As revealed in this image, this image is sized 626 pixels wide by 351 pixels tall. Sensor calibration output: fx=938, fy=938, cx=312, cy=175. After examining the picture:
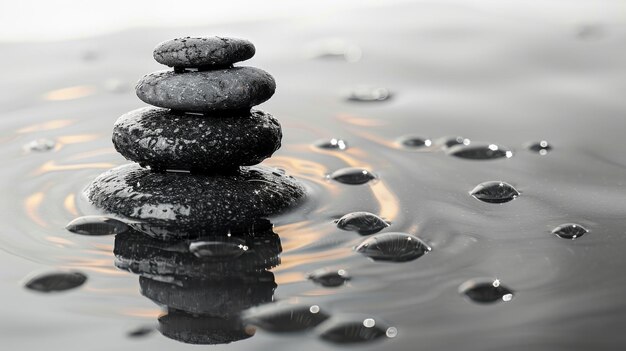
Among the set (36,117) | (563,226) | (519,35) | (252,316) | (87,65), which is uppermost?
(519,35)

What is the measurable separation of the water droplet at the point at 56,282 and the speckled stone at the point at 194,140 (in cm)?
46

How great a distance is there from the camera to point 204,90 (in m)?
2.58

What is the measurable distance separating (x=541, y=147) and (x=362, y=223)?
3.33ft

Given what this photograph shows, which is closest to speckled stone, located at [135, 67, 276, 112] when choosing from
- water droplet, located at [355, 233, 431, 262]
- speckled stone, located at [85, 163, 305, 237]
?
speckled stone, located at [85, 163, 305, 237]

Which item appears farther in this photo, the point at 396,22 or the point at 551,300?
the point at 396,22

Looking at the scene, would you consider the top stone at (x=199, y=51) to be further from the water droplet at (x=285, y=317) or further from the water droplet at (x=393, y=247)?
the water droplet at (x=285, y=317)

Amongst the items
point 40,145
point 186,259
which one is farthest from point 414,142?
point 40,145

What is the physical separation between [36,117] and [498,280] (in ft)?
6.87

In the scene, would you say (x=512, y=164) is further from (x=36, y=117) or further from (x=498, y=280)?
(x=36, y=117)

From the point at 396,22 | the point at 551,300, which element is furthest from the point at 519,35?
the point at 551,300

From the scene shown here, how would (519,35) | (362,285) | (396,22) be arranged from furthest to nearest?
1. (396,22)
2. (519,35)
3. (362,285)

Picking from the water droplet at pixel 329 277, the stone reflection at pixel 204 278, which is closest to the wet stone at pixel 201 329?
the stone reflection at pixel 204 278

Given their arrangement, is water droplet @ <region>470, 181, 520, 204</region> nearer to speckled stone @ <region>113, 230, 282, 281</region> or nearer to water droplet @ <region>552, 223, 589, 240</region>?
water droplet @ <region>552, 223, 589, 240</region>

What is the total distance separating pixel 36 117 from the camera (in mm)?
3627
